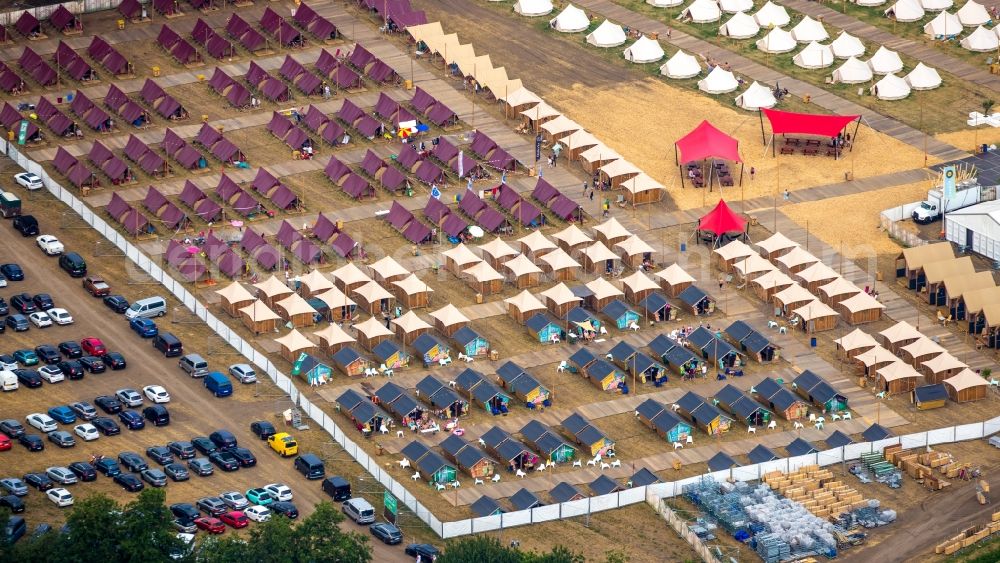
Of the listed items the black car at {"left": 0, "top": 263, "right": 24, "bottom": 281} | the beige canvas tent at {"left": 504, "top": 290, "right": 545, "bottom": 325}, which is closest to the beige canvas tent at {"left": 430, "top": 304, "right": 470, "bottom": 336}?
the beige canvas tent at {"left": 504, "top": 290, "right": 545, "bottom": 325}

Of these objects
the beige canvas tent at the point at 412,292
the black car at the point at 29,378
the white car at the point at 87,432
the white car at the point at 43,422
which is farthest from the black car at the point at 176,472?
the beige canvas tent at the point at 412,292

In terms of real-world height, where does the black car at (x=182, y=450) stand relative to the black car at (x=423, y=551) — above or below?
below

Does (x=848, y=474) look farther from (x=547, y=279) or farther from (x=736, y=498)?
(x=547, y=279)

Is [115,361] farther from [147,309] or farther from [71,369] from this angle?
[147,309]

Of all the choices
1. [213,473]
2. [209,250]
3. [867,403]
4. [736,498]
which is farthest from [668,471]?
[209,250]

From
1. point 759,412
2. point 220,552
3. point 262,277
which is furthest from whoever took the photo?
point 262,277

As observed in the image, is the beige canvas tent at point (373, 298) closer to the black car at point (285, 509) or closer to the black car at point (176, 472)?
the black car at point (176, 472)

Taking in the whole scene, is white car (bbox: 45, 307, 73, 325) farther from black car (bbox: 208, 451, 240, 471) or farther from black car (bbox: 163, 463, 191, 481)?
black car (bbox: 163, 463, 191, 481)
